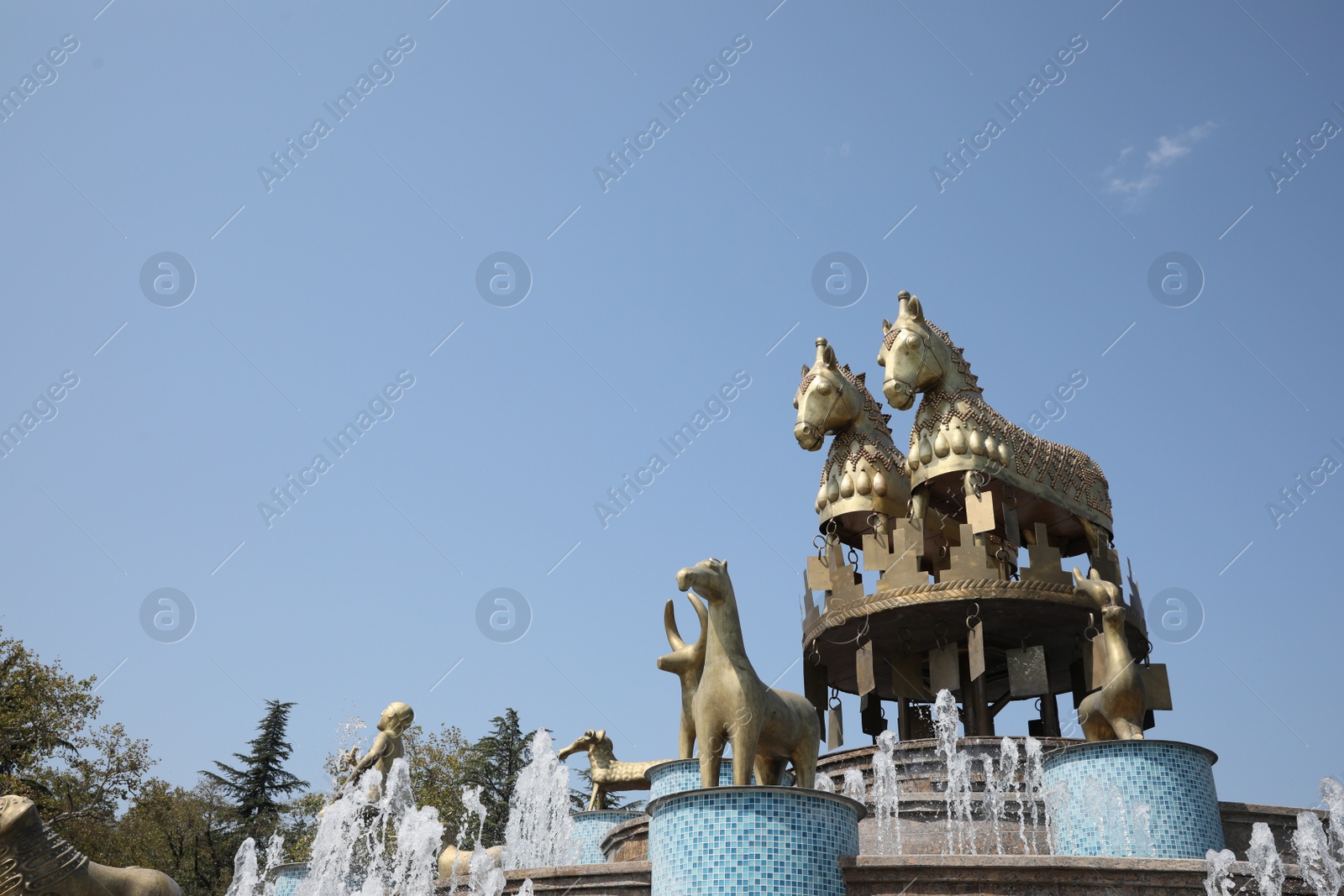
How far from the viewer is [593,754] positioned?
1508 cm

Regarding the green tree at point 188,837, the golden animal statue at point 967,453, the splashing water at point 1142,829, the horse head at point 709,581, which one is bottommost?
the splashing water at point 1142,829

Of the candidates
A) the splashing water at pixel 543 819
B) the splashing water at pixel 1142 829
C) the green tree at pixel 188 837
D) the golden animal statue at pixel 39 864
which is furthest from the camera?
the green tree at pixel 188 837

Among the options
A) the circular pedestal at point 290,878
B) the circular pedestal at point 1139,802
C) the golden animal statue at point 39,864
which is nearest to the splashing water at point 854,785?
the circular pedestal at point 1139,802

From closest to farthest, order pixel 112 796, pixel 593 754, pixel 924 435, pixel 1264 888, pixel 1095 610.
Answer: pixel 1264 888 < pixel 593 754 < pixel 1095 610 < pixel 924 435 < pixel 112 796

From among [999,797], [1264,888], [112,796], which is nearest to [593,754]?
[999,797]

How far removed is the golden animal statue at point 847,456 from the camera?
18000 millimetres

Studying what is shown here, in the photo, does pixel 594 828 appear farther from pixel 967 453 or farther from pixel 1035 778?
pixel 967 453

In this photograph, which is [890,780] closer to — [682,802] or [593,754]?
[593,754]

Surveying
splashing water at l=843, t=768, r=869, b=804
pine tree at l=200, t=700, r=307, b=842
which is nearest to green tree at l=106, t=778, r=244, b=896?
pine tree at l=200, t=700, r=307, b=842

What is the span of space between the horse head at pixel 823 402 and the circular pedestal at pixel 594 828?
6.76m

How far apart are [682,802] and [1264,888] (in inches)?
169

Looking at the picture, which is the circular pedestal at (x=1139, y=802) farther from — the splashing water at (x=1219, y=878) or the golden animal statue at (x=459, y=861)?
the golden animal statue at (x=459, y=861)

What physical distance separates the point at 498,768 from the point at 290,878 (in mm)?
24172

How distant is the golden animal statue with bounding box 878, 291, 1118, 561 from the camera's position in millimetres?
17000
